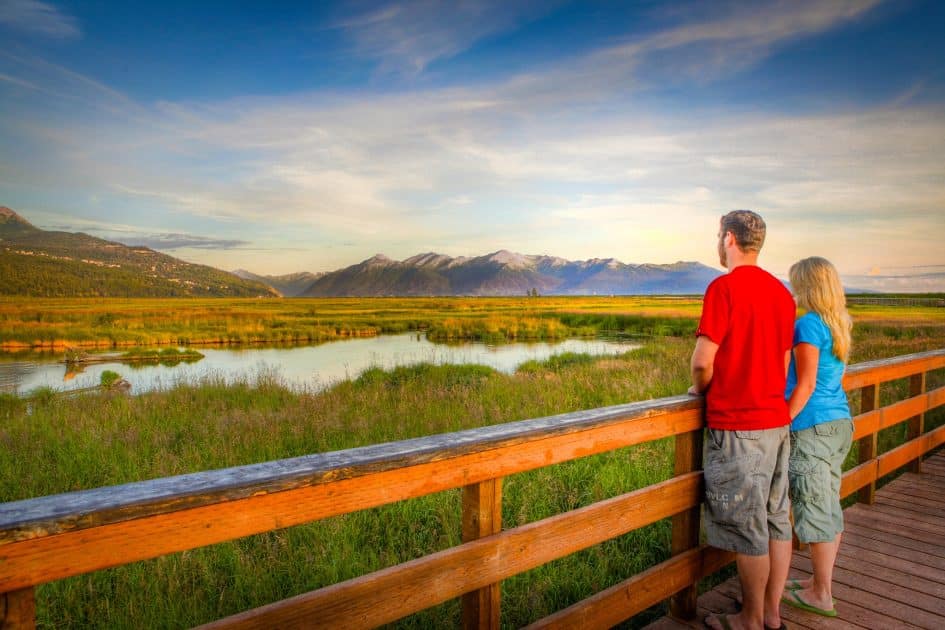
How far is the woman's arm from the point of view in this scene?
2754mm

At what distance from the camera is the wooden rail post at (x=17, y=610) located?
3.50 feet

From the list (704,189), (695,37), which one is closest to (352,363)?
(695,37)

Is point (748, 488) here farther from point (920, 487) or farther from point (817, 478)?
point (920, 487)

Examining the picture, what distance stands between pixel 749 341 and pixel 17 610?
8.64ft

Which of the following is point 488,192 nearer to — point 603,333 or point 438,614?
point 603,333

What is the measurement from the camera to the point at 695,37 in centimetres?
2042

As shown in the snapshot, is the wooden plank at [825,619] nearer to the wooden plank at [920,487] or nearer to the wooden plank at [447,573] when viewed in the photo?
the wooden plank at [447,573]

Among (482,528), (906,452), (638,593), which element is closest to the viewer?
(482,528)

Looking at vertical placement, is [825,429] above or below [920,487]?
above

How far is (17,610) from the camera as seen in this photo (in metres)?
1.08

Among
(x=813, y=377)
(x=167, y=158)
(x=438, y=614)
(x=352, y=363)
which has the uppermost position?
(x=167, y=158)

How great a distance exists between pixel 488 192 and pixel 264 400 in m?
66.9

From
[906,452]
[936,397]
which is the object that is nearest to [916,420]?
[936,397]

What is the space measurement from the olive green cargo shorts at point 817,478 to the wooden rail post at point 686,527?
0.57 meters
